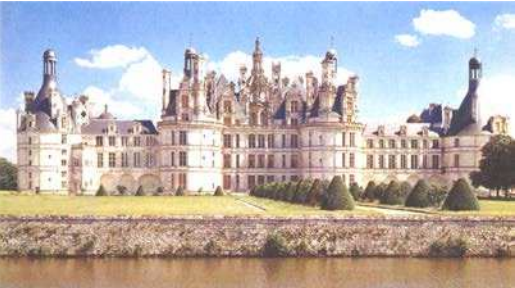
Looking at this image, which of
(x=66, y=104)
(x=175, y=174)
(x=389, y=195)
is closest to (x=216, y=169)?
(x=175, y=174)

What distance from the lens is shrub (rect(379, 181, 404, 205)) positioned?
45156mm

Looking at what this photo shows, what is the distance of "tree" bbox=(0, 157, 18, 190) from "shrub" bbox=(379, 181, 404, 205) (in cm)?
4083

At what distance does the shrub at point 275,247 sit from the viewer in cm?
3300

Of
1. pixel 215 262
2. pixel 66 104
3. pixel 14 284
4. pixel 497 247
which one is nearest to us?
pixel 14 284

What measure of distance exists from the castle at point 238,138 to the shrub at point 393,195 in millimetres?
20223

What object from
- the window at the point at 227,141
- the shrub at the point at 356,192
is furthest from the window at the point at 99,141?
the shrub at the point at 356,192

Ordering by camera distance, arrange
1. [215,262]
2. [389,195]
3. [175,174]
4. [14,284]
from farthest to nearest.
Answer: [175,174]
[389,195]
[215,262]
[14,284]

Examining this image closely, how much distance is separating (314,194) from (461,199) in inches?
341

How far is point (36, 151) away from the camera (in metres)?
67.1

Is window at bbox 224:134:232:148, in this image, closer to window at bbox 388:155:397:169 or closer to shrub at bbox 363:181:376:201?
window at bbox 388:155:397:169

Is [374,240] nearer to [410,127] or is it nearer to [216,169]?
[216,169]

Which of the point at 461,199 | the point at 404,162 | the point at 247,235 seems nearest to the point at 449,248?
the point at 461,199

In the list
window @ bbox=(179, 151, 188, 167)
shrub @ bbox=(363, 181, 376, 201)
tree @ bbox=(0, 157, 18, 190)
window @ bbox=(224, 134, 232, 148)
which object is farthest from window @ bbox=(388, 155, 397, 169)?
tree @ bbox=(0, 157, 18, 190)

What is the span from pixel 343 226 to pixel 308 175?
33.0 meters
